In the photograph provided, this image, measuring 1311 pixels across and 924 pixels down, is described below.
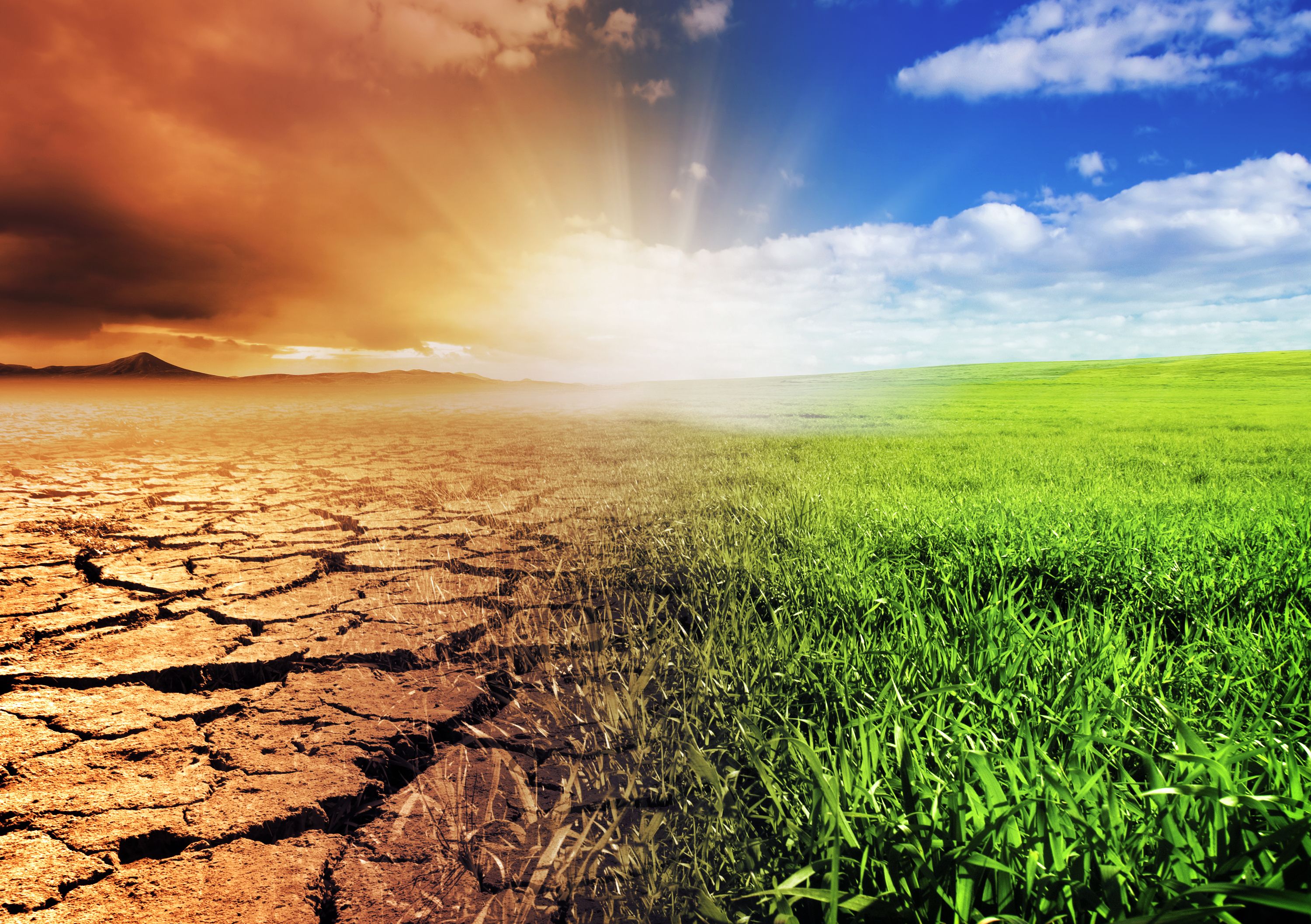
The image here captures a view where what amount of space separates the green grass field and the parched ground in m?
0.28

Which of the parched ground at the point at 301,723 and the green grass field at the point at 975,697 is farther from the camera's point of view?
the parched ground at the point at 301,723

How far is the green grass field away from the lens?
0.79m

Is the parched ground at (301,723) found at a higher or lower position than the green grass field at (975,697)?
lower

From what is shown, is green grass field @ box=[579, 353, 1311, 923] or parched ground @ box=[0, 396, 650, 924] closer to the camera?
green grass field @ box=[579, 353, 1311, 923]

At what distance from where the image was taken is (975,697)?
1.33 m

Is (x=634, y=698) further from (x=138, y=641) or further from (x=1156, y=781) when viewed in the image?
(x=138, y=641)

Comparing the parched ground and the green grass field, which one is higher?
the green grass field

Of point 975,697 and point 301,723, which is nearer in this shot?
point 975,697

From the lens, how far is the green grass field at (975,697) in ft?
2.59

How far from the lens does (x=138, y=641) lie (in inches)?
80.4

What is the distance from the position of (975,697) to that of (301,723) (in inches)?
67.6

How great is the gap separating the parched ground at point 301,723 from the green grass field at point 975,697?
28 centimetres

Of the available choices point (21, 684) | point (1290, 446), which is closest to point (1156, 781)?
point (21, 684)

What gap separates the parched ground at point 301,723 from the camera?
1.07 m
